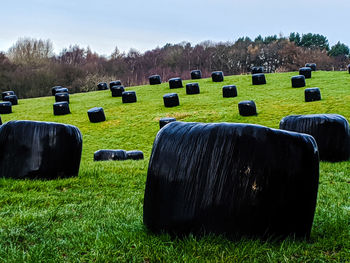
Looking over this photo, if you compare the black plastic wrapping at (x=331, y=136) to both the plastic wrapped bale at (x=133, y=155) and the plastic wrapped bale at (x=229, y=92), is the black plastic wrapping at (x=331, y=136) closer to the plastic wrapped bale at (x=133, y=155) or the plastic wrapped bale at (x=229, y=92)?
the plastic wrapped bale at (x=133, y=155)

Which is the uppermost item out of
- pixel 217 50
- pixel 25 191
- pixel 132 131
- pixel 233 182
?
pixel 217 50

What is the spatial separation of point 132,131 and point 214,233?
53.1 ft

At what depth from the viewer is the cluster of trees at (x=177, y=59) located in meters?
56.3

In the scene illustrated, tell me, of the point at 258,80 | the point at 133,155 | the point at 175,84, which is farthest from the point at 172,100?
the point at 133,155

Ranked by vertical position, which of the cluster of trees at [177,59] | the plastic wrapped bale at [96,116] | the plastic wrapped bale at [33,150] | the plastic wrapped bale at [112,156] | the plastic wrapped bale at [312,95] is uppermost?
the cluster of trees at [177,59]

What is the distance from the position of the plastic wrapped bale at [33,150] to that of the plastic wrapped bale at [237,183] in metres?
3.62

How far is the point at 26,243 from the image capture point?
3008 mm

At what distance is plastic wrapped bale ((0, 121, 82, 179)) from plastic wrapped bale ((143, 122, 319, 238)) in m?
3.62

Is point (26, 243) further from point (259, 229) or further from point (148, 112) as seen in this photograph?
point (148, 112)

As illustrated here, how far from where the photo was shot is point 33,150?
6117 millimetres

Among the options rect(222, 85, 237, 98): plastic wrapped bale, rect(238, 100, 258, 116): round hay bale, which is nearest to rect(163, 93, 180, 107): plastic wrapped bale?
rect(222, 85, 237, 98): plastic wrapped bale

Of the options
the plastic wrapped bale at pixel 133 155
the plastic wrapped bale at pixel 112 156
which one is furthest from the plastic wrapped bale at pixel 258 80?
the plastic wrapped bale at pixel 112 156

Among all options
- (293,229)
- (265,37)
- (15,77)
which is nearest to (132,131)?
(293,229)

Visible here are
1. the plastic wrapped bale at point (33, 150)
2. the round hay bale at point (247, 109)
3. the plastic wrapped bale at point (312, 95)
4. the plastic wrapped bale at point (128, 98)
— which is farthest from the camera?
the plastic wrapped bale at point (128, 98)
